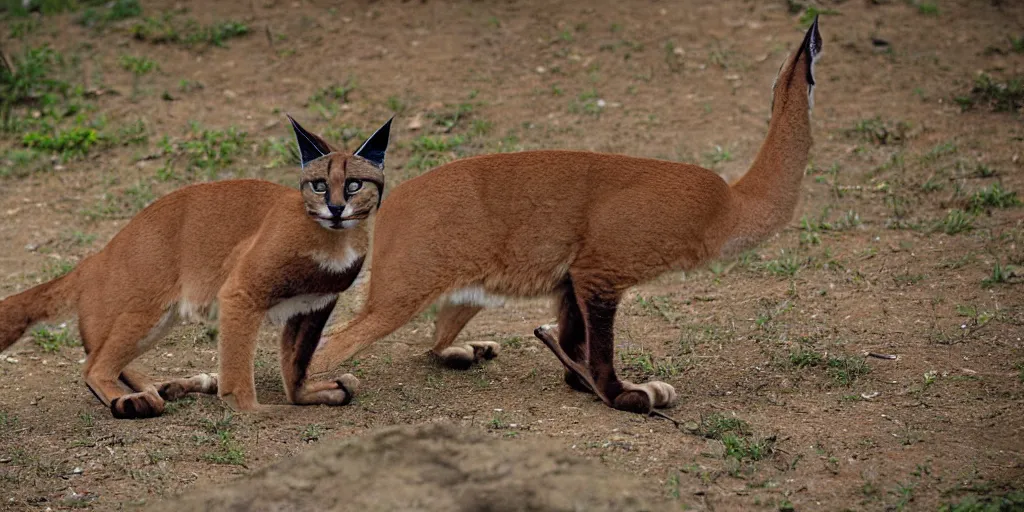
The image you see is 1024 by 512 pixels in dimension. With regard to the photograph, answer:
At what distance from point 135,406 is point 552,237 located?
2.24 m

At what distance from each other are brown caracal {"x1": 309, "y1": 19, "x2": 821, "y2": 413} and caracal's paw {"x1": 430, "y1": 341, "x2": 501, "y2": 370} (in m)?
0.70

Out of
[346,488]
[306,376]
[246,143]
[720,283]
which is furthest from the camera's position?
[246,143]

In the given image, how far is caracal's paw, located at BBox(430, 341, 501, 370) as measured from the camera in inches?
250

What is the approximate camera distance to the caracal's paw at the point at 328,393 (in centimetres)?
573

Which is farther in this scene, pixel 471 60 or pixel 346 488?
pixel 471 60

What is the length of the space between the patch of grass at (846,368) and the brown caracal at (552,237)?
0.82m

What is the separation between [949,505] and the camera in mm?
4328

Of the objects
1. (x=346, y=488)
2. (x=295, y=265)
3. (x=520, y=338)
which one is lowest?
(x=520, y=338)

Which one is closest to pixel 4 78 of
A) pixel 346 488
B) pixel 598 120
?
pixel 598 120

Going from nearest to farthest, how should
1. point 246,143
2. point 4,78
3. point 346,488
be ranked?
point 346,488 < point 246,143 < point 4,78

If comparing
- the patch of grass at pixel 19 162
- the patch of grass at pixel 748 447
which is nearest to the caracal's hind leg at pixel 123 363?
the patch of grass at pixel 748 447

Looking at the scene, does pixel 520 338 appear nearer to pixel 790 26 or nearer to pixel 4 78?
pixel 790 26

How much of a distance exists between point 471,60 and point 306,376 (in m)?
5.57

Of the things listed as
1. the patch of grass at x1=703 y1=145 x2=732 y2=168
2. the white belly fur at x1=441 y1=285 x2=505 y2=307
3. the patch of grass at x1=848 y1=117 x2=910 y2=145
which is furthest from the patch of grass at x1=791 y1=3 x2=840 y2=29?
the white belly fur at x1=441 y1=285 x2=505 y2=307
